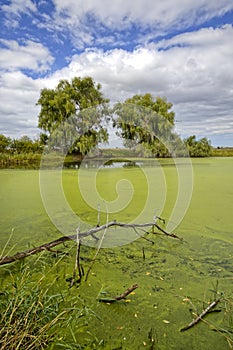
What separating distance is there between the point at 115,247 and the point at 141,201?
153 cm

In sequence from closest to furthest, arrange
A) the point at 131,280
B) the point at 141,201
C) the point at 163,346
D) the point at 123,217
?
the point at 163,346
the point at 131,280
the point at 123,217
the point at 141,201

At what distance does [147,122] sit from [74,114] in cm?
346

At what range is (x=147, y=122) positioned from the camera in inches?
472

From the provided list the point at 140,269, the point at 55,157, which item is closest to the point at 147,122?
the point at 55,157

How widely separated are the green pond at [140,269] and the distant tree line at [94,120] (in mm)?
8087

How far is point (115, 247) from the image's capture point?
6.66 feet

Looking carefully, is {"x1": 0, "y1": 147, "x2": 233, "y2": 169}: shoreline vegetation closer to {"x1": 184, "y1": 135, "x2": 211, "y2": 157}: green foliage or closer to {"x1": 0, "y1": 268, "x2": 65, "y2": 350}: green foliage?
{"x1": 184, "y1": 135, "x2": 211, "y2": 157}: green foliage

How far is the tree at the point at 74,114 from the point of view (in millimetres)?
11391

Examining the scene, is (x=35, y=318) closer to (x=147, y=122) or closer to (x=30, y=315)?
(x=30, y=315)

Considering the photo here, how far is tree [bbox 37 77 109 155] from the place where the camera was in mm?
11391

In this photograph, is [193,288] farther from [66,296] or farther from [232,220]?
[232,220]

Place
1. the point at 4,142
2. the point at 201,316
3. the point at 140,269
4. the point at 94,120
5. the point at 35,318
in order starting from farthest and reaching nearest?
1. the point at 4,142
2. the point at 94,120
3. the point at 140,269
4. the point at 201,316
5. the point at 35,318

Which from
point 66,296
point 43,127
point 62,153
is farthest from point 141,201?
point 43,127

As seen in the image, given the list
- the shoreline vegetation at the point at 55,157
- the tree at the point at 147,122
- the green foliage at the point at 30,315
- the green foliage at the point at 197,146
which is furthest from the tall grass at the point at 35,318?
the green foliage at the point at 197,146
